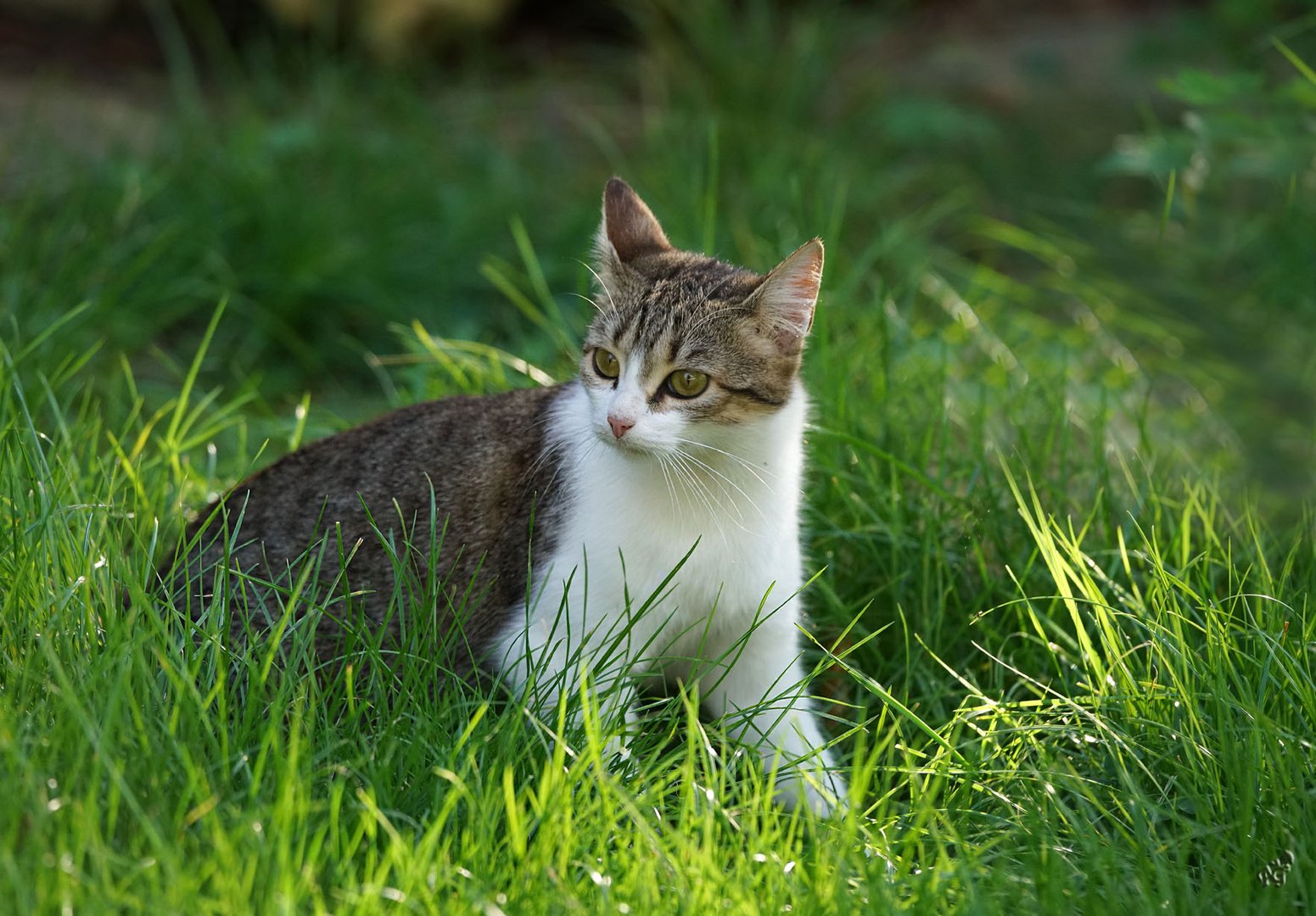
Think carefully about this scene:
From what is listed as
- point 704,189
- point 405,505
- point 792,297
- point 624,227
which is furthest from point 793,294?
point 704,189

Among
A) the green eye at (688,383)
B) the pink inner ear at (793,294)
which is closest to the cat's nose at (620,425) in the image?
the green eye at (688,383)

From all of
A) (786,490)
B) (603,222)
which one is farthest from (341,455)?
(786,490)

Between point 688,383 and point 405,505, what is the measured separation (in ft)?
2.51

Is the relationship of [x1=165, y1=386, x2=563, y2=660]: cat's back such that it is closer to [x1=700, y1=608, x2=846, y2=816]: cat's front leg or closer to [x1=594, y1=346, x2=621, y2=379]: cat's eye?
[x1=594, y1=346, x2=621, y2=379]: cat's eye

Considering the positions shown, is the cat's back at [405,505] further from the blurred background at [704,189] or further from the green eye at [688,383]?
the blurred background at [704,189]

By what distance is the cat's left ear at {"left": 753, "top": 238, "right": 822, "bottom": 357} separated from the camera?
286 centimetres

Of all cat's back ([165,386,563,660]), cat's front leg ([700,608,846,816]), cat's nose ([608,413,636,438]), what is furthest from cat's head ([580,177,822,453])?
cat's front leg ([700,608,846,816])

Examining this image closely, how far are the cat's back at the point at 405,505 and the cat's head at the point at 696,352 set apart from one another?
296 millimetres

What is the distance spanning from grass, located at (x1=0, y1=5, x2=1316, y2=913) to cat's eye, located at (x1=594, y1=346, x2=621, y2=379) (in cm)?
76

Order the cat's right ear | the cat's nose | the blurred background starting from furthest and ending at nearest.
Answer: the blurred background → the cat's right ear → the cat's nose

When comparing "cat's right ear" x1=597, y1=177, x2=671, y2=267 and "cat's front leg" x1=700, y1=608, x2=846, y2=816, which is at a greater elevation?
"cat's right ear" x1=597, y1=177, x2=671, y2=267

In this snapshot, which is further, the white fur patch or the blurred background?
the blurred background

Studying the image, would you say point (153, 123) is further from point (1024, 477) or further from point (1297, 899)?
point (1297, 899)

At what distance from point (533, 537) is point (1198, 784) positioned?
145cm
